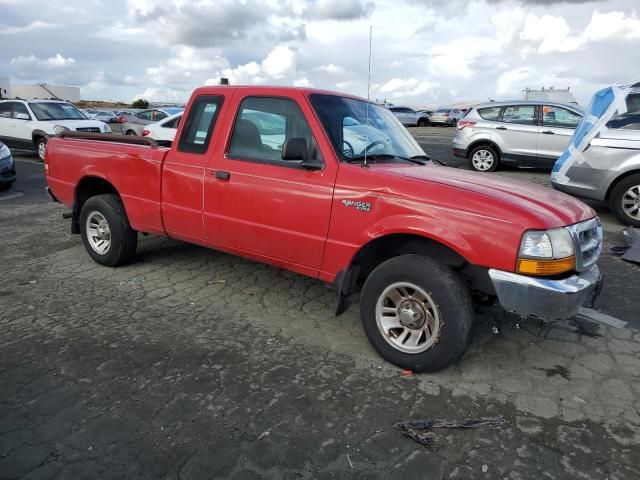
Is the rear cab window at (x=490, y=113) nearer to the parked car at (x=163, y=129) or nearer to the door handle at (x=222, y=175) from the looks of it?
the parked car at (x=163, y=129)

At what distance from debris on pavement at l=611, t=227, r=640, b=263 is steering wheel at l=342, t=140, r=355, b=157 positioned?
400 cm

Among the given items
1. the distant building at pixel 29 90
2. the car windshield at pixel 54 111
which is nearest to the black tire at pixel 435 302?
the car windshield at pixel 54 111

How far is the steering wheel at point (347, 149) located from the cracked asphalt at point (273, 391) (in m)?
1.37

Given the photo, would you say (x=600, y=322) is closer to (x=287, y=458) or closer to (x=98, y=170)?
(x=287, y=458)

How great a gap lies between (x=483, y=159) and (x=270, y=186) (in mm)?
9562

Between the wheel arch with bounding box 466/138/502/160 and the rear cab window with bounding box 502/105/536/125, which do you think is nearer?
the rear cab window with bounding box 502/105/536/125

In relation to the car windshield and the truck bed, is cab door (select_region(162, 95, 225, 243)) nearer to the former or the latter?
the truck bed

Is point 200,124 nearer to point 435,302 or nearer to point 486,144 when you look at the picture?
point 435,302

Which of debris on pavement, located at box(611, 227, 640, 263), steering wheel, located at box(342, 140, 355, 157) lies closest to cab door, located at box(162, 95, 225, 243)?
steering wheel, located at box(342, 140, 355, 157)

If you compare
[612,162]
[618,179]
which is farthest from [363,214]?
[618,179]

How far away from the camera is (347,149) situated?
3.58m

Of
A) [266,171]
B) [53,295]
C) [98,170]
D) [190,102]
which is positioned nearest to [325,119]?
[266,171]

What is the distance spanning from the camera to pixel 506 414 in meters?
2.82

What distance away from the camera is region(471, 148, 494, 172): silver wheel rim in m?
11.9
